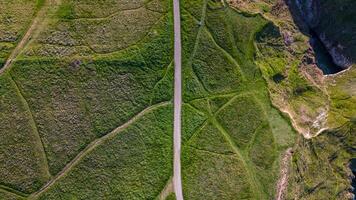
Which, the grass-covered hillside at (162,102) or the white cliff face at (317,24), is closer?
the grass-covered hillside at (162,102)

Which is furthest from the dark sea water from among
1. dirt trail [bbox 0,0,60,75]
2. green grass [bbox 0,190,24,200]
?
green grass [bbox 0,190,24,200]

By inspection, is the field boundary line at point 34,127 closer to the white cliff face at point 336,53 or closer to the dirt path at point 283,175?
the dirt path at point 283,175

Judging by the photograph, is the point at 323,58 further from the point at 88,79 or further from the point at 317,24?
the point at 88,79

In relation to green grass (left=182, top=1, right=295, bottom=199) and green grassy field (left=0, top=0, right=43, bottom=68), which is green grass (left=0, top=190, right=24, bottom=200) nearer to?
green grassy field (left=0, top=0, right=43, bottom=68)

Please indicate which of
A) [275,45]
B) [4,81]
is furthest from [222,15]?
[4,81]

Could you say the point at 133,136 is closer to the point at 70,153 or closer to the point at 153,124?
the point at 153,124

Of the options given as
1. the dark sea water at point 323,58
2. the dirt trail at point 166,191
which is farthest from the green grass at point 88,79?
the dark sea water at point 323,58
